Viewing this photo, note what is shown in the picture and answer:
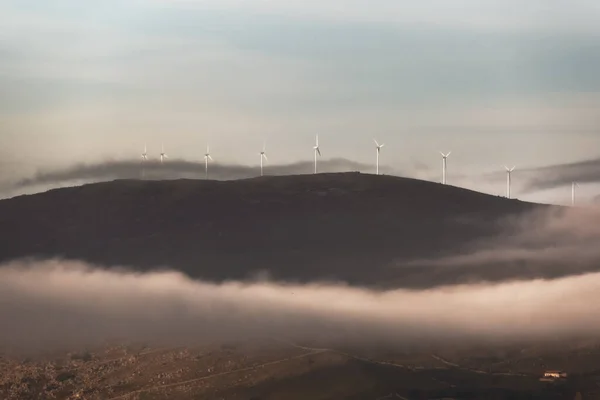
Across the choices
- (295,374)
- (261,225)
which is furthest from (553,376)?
(261,225)

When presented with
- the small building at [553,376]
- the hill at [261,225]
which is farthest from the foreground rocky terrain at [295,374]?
the hill at [261,225]

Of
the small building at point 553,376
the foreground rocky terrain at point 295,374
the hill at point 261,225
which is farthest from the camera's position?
the hill at point 261,225

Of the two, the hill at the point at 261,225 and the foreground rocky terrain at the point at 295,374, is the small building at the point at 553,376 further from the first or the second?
the hill at the point at 261,225

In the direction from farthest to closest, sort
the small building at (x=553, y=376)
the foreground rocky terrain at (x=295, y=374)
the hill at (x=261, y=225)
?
the hill at (x=261, y=225)
the small building at (x=553, y=376)
the foreground rocky terrain at (x=295, y=374)

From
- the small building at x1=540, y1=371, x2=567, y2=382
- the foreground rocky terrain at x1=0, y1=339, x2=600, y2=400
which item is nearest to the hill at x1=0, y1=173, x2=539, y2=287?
the foreground rocky terrain at x1=0, y1=339, x2=600, y2=400

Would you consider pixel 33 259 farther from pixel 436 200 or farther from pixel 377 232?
pixel 436 200

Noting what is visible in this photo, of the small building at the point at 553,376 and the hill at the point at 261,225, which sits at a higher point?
the hill at the point at 261,225

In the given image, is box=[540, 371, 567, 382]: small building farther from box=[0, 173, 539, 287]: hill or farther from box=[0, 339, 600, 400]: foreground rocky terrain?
box=[0, 173, 539, 287]: hill

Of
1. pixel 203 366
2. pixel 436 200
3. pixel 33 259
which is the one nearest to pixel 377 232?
pixel 436 200
